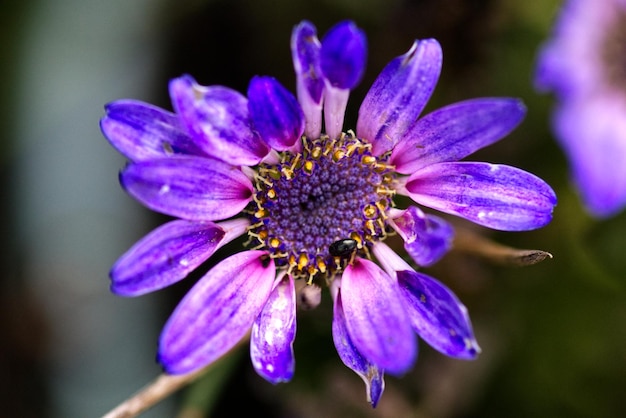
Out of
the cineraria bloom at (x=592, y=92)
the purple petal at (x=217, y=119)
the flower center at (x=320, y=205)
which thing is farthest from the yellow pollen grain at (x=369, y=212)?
the cineraria bloom at (x=592, y=92)

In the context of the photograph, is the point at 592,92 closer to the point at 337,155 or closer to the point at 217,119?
the point at 337,155

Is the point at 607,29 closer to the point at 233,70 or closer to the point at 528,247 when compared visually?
the point at 528,247

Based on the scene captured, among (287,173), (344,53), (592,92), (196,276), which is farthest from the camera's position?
(196,276)

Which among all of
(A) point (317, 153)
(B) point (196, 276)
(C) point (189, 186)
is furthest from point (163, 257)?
(B) point (196, 276)

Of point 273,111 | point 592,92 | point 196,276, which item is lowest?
point 196,276

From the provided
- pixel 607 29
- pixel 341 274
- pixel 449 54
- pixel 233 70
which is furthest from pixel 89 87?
pixel 607 29

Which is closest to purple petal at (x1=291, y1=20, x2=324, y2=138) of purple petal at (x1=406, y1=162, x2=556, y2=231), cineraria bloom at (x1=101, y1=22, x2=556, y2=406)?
cineraria bloom at (x1=101, y1=22, x2=556, y2=406)
